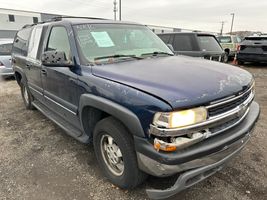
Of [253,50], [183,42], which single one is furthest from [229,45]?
[183,42]

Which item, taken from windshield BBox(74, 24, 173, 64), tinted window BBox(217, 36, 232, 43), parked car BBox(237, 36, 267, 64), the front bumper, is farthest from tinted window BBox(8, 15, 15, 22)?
the front bumper

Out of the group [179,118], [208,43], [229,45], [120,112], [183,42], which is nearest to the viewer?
[179,118]

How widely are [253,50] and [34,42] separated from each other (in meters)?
11.0

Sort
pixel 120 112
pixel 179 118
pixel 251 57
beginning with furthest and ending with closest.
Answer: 1. pixel 251 57
2. pixel 120 112
3. pixel 179 118

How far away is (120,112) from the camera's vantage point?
7.46ft

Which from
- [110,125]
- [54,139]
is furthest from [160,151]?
[54,139]

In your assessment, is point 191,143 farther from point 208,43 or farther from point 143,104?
point 208,43

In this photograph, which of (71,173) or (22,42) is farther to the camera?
(22,42)

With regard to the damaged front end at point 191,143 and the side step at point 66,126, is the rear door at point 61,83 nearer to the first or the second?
the side step at point 66,126

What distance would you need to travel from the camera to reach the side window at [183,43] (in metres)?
7.84

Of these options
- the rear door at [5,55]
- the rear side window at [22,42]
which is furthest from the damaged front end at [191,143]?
the rear door at [5,55]

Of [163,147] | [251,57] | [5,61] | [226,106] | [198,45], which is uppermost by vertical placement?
[198,45]

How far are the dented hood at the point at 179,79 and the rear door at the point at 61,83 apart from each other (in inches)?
21.4

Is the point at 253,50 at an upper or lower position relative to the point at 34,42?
lower
